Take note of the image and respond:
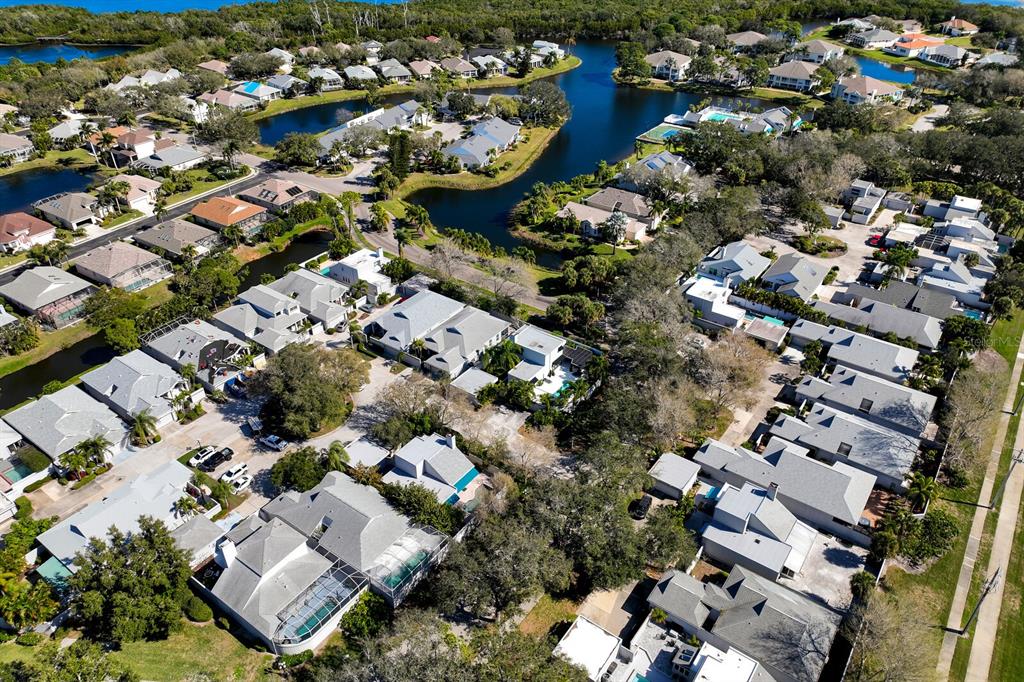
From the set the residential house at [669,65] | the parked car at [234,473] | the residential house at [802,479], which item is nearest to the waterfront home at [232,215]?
the parked car at [234,473]

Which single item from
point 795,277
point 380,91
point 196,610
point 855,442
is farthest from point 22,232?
point 855,442

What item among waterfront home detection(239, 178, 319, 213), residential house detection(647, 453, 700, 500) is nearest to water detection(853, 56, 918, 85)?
waterfront home detection(239, 178, 319, 213)

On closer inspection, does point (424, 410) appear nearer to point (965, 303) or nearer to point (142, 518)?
point (142, 518)

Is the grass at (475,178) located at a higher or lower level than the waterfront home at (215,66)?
lower

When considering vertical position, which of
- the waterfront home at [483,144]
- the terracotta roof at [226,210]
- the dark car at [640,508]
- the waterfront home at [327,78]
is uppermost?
the waterfront home at [327,78]

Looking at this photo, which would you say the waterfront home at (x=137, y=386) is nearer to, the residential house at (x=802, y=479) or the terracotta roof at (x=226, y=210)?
the terracotta roof at (x=226, y=210)

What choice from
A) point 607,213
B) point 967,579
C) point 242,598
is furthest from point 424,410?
point 607,213

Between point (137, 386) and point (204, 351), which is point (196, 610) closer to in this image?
point (137, 386)
